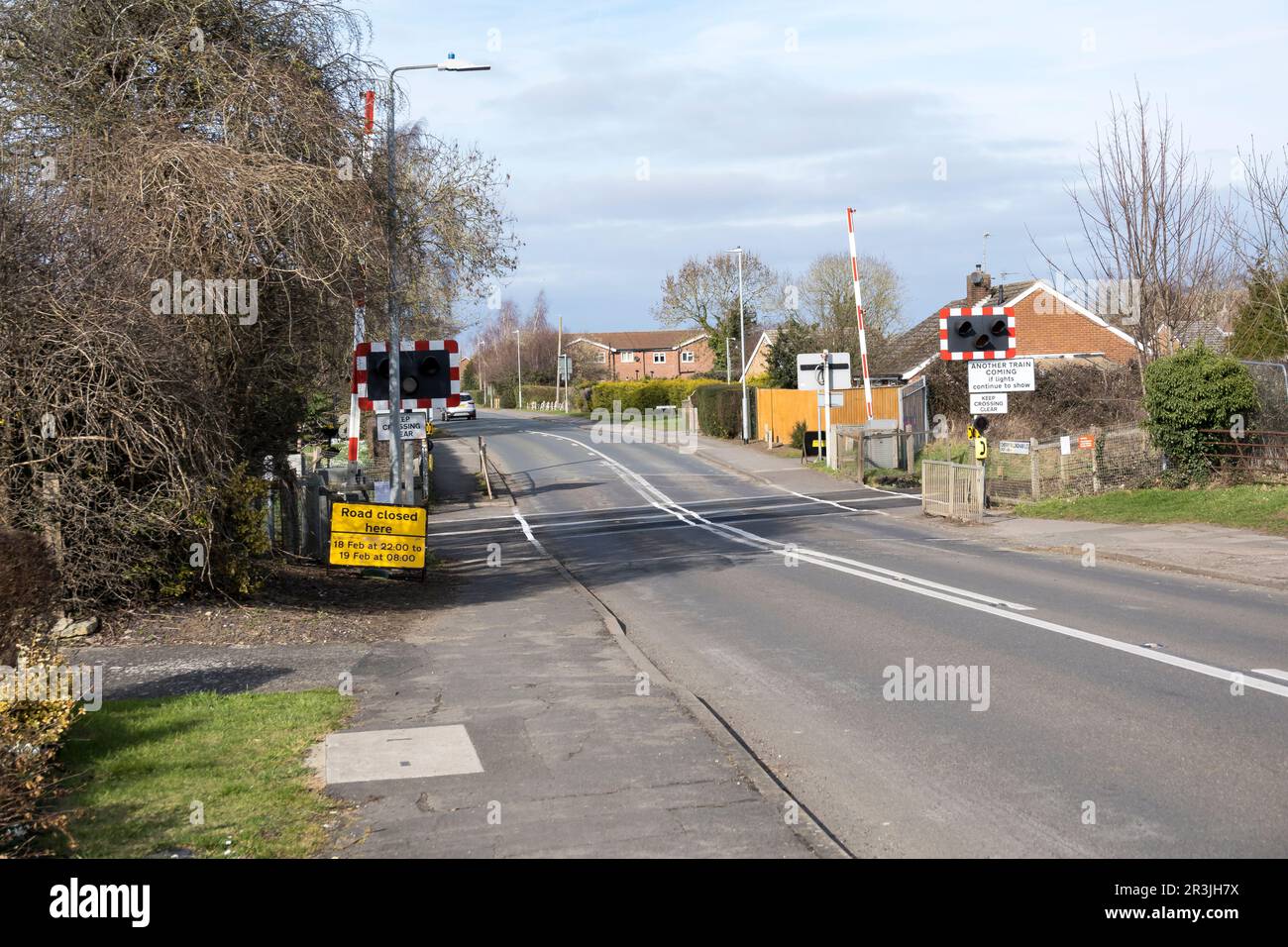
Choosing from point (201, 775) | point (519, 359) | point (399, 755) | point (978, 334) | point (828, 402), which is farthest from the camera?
point (519, 359)

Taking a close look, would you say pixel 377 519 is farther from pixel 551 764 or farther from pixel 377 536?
pixel 551 764

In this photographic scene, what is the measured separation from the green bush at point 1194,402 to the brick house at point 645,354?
99420mm

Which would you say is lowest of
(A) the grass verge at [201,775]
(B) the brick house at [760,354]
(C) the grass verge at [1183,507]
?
(A) the grass verge at [201,775]

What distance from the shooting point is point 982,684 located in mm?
9062

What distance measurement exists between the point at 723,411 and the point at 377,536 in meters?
38.7

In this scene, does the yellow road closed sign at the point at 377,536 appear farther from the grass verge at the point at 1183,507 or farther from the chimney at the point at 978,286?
the chimney at the point at 978,286

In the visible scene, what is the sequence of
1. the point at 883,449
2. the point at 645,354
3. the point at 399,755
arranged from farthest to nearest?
the point at 645,354 < the point at 883,449 < the point at 399,755

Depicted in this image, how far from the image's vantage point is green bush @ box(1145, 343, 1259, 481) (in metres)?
21.9

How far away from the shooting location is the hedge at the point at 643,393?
84.8 metres

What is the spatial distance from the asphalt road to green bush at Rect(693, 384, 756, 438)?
31.3 meters

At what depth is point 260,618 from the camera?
453 inches

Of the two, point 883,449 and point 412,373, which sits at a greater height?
point 412,373

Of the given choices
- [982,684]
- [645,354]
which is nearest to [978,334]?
[982,684]

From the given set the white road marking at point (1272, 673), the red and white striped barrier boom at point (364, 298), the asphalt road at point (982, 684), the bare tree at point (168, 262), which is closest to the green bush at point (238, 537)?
the bare tree at point (168, 262)
